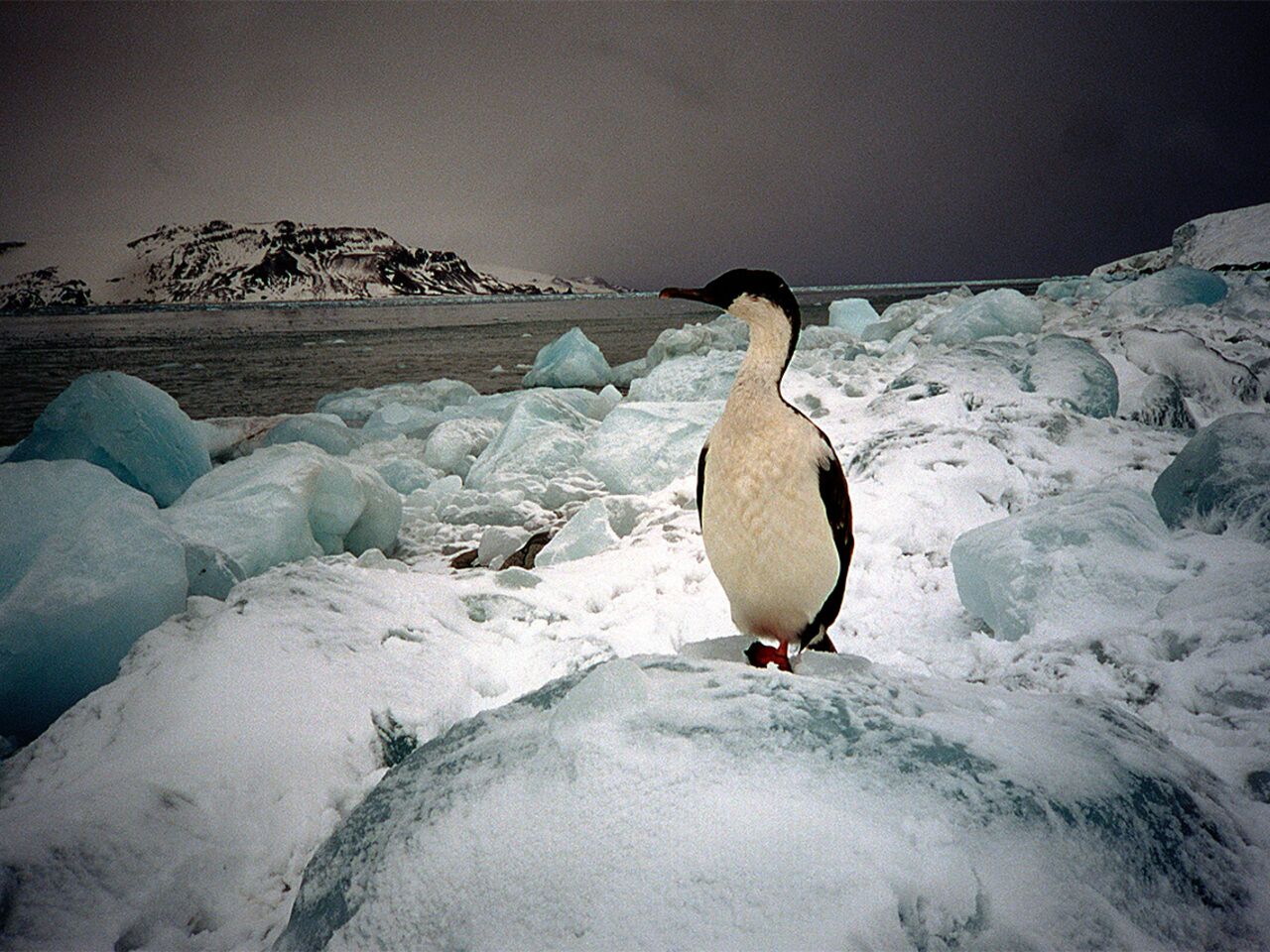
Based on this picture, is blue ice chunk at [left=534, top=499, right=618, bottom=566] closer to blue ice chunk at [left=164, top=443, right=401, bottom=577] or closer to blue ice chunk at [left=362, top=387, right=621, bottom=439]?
blue ice chunk at [left=164, top=443, right=401, bottom=577]

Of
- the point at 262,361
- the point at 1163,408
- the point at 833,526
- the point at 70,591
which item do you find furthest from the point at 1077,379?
the point at 262,361

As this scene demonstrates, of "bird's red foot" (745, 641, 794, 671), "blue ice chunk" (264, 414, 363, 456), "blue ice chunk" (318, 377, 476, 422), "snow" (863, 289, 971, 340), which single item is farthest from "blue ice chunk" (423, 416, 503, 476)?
"snow" (863, 289, 971, 340)

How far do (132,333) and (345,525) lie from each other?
34785mm

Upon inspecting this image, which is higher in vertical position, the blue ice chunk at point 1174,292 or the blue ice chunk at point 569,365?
the blue ice chunk at point 1174,292

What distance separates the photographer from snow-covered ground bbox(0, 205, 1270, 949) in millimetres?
1095

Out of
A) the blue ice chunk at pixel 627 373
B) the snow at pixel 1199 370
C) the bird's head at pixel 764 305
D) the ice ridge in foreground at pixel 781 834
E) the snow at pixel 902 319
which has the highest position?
the bird's head at pixel 764 305

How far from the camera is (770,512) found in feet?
6.58

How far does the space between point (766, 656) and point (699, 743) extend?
76 cm

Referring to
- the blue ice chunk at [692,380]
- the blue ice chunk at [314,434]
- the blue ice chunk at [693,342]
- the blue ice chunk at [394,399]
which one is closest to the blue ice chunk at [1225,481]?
the blue ice chunk at [692,380]

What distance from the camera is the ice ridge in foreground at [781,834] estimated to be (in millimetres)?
1034

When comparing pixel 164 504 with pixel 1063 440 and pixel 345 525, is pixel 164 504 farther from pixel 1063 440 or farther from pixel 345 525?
pixel 1063 440

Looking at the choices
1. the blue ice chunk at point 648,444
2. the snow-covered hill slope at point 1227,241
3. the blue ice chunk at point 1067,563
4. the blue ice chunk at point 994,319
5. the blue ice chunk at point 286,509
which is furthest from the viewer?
the snow-covered hill slope at point 1227,241

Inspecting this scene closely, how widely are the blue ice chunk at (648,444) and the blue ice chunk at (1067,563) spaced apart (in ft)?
9.72

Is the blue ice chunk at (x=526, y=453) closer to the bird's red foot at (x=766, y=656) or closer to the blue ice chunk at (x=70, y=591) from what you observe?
the blue ice chunk at (x=70, y=591)
